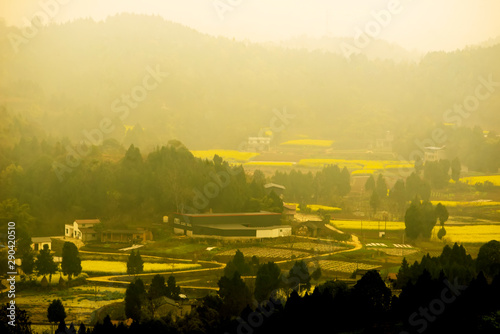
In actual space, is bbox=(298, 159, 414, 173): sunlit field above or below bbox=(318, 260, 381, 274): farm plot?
above

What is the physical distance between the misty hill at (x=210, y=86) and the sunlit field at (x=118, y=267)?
42.7 feet

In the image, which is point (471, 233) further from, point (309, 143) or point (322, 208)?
point (309, 143)

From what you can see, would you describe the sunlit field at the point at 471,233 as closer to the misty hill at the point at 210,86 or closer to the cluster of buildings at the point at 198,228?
the cluster of buildings at the point at 198,228

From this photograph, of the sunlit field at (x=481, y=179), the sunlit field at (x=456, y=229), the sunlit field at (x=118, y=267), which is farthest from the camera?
the sunlit field at (x=481, y=179)

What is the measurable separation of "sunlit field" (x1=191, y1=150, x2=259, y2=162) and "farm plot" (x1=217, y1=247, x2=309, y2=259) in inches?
477

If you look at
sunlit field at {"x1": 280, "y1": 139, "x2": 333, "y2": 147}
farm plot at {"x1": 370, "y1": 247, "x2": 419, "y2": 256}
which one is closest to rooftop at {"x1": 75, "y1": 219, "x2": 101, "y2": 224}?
farm plot at {"x1": 370, "y1": 247, "x2": 419, "y2": 256}

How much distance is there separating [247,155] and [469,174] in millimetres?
8883

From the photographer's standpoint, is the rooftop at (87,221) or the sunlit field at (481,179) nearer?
the rooftop at (87,221)

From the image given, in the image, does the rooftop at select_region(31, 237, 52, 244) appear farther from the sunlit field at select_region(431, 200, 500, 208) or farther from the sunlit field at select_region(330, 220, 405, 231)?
the sunlit field at select_region(431, 200, 500, 208)

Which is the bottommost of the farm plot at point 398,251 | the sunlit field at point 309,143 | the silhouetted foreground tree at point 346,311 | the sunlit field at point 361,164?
the silhouetted foreground tree at point 346,311

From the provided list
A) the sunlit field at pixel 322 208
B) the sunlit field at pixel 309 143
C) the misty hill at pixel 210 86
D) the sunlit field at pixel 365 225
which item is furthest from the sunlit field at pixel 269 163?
the sunlit field at pixel 365 225

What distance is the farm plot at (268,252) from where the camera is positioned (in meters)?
14.7

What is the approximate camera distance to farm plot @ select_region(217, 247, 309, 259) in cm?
1468

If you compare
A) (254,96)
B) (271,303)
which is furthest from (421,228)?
(254,96)
